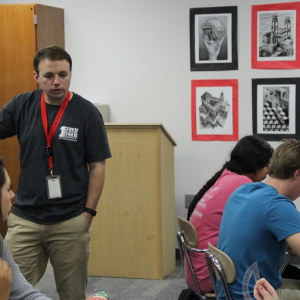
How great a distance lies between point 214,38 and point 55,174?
242 cm

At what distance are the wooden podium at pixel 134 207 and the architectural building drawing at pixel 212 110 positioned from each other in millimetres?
454

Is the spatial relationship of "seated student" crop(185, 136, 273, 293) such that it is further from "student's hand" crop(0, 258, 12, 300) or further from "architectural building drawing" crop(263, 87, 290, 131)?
"architectural building drawing" crop(263, 87, 290, 131)

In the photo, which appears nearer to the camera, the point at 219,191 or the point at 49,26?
the point at 219,191

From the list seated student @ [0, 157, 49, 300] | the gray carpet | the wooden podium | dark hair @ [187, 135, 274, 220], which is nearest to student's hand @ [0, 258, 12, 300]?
seated student @ [0, 157, 49, 300]

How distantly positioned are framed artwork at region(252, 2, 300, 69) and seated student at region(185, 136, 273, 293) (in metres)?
1.62

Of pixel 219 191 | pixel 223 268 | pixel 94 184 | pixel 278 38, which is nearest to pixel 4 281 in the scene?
pixel 223 268

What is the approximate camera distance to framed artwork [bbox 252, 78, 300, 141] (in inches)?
181

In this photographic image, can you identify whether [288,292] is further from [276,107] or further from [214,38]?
[214,38]

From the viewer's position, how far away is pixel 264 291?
192cm

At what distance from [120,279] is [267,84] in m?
1.89

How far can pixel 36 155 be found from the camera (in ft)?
8.89

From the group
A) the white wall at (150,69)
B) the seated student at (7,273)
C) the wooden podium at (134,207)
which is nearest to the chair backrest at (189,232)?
the seated student at (7,273)

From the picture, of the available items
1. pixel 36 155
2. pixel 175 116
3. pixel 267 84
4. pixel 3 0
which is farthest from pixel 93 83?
pixel 36 155

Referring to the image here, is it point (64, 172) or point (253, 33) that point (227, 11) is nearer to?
point (253, 33)
